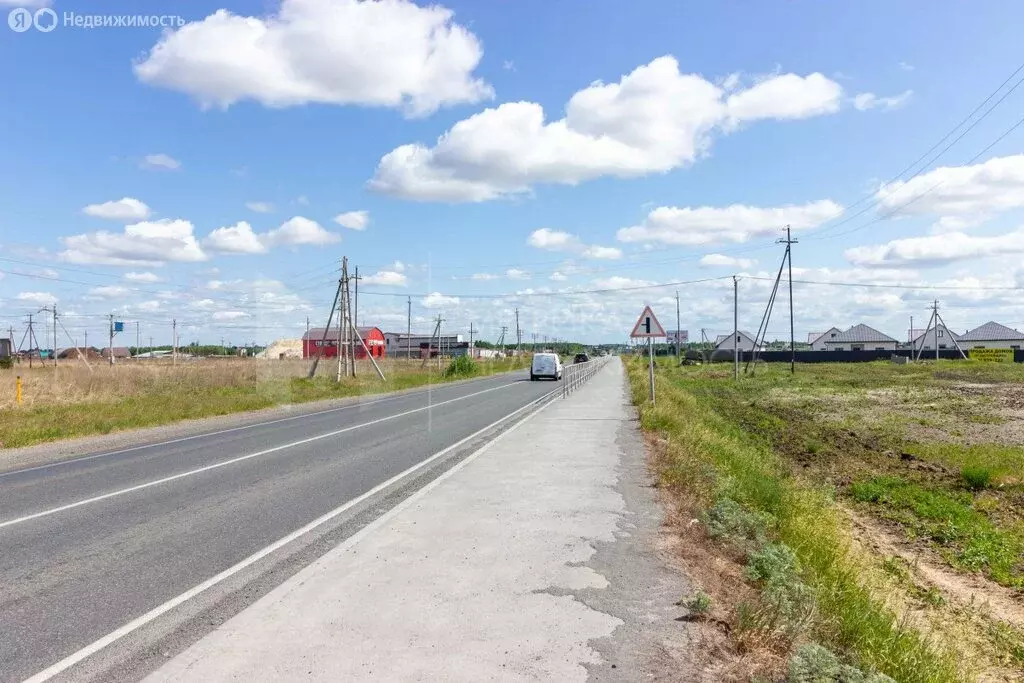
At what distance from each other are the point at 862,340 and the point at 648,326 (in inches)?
4409

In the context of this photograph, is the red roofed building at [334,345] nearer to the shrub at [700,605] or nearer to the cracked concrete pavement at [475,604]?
the cracked concrete pavement at [475,604]

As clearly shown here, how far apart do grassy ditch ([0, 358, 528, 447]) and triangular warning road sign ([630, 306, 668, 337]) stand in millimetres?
13017

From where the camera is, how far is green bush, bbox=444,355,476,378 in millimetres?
53156

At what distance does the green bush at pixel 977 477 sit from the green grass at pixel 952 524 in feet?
1.88

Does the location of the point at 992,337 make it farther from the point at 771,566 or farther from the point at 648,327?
the point at 771,566

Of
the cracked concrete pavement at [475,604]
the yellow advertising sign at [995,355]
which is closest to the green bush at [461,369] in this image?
the cracked concrete pavement at [475,604]

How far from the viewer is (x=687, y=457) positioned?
1107 cm

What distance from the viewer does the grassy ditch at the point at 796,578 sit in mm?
4270

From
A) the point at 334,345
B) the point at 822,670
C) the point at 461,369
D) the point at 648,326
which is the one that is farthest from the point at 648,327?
the point at 334,345

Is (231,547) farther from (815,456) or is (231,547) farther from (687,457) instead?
(815,456)

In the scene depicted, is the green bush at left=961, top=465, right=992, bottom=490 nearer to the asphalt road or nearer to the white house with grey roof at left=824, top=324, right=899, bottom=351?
the asphalt road

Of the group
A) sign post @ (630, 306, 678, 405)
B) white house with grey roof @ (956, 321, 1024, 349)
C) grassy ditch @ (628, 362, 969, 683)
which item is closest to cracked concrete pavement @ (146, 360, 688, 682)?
grassy ditch @ (628, 362, 969, 683)

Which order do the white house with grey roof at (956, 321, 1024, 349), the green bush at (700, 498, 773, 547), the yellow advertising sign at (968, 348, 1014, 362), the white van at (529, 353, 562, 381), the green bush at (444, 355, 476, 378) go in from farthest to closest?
the white house with grey roof at (956, 321, 1024, 349) < the yellow advertising sign at (968, 348, 1014, 362) < the green bush at (444, 355, 476, 378) < the white van at (529, 353, 562, 381) < the green bush at (700, 498, 773, 547)

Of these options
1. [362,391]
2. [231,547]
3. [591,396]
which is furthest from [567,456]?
[362,391]
